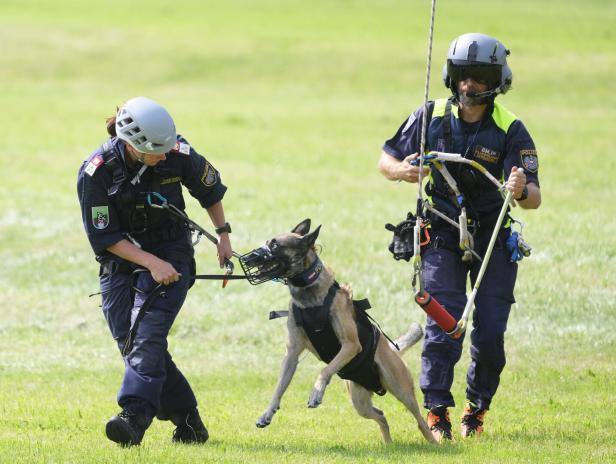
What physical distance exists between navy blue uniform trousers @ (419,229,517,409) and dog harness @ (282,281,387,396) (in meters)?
0.39

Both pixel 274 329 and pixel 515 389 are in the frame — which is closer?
pixel 515 389

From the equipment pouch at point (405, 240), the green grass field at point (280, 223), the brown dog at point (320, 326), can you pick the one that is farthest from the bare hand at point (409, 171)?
the green grass field at point (280, 223)

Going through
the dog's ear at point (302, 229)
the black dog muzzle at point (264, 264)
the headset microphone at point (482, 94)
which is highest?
the headset microphone at point (482, 94)

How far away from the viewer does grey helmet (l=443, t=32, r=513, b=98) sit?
7945mm

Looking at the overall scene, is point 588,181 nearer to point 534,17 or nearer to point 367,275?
point 367,275

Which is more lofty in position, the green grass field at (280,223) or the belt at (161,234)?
the belt at (161,234)

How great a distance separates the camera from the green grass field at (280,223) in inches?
351

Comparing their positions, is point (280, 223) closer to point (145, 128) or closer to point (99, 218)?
point (99, 218)

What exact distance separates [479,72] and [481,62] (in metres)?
0.09

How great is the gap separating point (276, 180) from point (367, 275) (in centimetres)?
897

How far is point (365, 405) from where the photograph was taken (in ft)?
27.9

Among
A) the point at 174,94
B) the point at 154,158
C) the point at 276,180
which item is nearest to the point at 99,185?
the point at 154,158

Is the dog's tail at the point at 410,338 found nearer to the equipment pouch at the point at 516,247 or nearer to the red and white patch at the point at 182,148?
the equipment pouch at the point at 516,247

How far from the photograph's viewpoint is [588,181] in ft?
74.1
